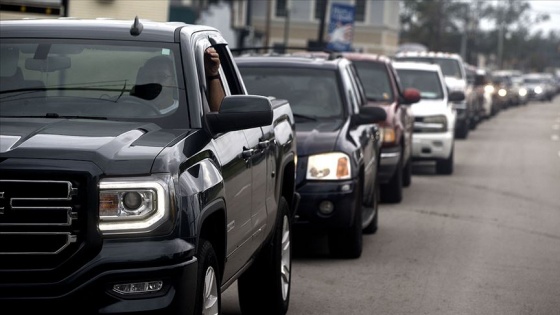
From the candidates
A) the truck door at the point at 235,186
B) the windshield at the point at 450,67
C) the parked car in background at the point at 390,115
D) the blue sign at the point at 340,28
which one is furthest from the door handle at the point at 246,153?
the blue sign at the point at 340,28

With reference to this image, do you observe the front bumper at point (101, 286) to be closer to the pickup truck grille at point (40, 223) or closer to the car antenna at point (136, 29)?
the pickup truck grille at point (40, 223)

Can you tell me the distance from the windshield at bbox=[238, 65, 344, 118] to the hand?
14.7 ft

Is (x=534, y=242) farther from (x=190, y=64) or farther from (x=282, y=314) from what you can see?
(x=190, y=64)

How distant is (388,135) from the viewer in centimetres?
1540

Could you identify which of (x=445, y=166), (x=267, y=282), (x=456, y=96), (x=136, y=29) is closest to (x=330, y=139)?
(x=267, y=282)

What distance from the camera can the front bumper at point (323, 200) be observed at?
10.7 m

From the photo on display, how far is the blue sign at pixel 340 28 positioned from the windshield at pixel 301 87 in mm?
19678

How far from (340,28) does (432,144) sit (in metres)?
12.2

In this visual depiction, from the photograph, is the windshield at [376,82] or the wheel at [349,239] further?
the windshield at [376,82]

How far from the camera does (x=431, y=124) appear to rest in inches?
803

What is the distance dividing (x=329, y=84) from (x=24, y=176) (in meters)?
7.10

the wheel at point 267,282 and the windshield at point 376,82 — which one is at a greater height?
the windshield at point 376,82

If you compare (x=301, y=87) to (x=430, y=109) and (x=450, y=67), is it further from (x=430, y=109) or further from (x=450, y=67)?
(x=450, y=67)

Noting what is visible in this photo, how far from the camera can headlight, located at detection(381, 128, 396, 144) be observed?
50.4 feet
